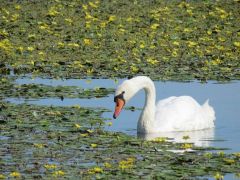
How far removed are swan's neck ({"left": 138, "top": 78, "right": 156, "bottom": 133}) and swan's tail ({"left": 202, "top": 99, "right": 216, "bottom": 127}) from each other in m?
0.96

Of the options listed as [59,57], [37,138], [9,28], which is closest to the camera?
[37,138]

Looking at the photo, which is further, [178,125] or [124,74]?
[124,74]

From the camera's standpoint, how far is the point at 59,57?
2122cm

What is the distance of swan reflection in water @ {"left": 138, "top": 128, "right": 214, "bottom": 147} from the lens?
14.6 metres

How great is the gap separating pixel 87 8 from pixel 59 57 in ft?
23.9

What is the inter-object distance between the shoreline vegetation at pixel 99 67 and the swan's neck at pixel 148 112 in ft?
1.72

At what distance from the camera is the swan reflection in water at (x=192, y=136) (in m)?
14.6

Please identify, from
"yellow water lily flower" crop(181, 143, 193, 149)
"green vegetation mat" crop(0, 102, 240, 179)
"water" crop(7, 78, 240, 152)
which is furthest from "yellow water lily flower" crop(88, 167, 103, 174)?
"water" crop(7, 78, 240, 152)

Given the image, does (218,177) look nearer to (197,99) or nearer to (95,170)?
(95,170)

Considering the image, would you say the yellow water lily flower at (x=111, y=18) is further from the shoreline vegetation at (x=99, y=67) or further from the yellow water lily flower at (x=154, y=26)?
the yellow water lily flower at (x=154, y=26)

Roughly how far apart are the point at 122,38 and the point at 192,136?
332 inches

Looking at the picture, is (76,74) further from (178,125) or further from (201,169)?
(201,169)

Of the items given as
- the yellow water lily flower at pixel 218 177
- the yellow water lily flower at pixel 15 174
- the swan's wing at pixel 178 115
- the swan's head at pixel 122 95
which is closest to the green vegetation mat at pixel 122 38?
the swan's wing at pixel 178 115

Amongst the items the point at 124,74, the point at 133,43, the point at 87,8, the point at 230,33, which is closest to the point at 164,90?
the point at 124,74
